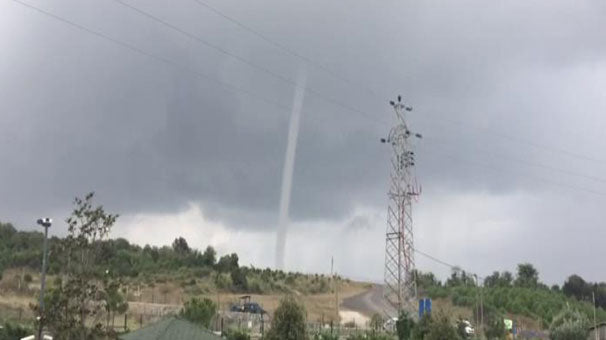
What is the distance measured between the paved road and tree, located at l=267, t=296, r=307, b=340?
169ft

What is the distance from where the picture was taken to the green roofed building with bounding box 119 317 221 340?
30.7 meters

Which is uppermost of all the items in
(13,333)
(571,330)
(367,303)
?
(367,303)

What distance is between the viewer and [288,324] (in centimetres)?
3319

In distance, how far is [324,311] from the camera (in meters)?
88.1

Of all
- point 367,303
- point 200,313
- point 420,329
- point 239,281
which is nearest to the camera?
point 420,329

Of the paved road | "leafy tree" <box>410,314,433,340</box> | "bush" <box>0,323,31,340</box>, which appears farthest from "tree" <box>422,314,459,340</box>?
the paved road

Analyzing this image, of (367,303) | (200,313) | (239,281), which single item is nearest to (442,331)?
(200,313)

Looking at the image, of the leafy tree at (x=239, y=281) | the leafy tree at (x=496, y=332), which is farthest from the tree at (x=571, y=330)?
the leafy tree at (x=239, y=281)

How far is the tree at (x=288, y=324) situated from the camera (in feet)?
108

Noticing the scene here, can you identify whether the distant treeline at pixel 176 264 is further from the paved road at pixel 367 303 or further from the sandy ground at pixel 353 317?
the sandy ground at pixel 353 317

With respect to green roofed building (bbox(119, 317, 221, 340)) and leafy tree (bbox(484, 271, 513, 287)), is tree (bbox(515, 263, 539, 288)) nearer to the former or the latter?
leafy tree (bbox(484, 271, 513, 287))

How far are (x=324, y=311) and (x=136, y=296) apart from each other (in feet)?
74.4

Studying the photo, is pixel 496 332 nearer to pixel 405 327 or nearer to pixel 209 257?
pixel 405 327

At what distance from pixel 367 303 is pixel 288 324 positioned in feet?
232
